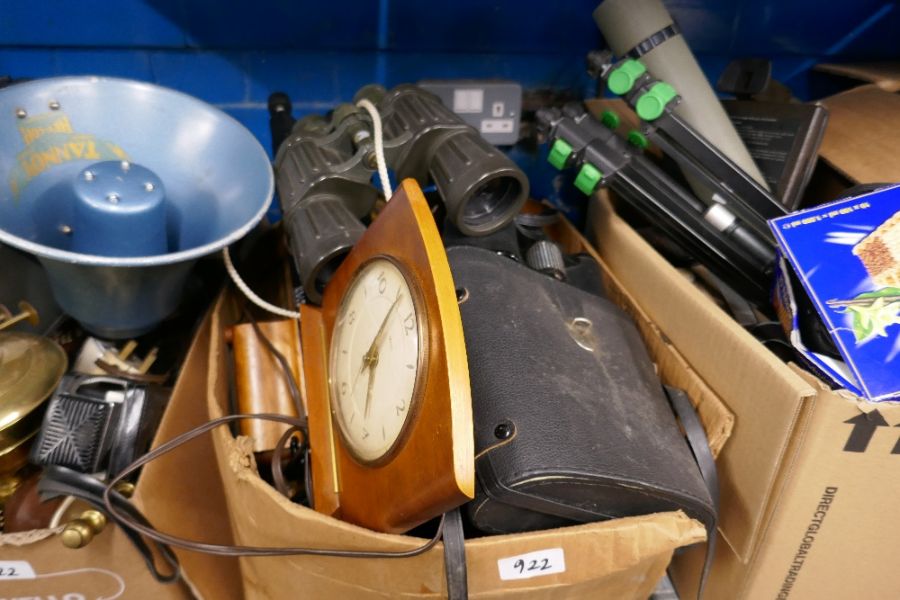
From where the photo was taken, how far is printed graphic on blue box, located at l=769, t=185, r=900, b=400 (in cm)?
54

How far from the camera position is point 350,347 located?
571 millimetres

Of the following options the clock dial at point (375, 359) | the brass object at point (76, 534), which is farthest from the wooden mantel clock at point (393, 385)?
the brass object at point (76, 534)

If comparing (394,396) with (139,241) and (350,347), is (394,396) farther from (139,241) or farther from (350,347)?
(139,241)

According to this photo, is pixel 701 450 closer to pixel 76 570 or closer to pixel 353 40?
pixel 76 570

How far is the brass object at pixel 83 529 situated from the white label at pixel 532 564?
1.24 feet

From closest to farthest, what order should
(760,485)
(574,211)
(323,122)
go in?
1. (760,485)
2. (323,122)
3. (574,211)

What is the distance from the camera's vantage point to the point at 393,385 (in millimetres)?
485

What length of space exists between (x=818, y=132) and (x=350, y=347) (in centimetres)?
69

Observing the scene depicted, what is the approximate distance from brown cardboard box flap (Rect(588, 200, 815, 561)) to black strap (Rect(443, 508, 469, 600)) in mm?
312

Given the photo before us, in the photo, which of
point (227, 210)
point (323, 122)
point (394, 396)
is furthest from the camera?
point (323, 122)

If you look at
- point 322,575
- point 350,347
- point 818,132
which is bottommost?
point 322,575

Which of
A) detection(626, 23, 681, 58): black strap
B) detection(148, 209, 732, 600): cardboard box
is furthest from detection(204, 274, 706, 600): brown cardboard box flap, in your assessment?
detection(626, 23, 681, 58): black strap

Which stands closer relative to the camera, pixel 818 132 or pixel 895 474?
pixel 895 474

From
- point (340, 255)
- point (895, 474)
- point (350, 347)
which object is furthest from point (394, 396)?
point (895, 474)
